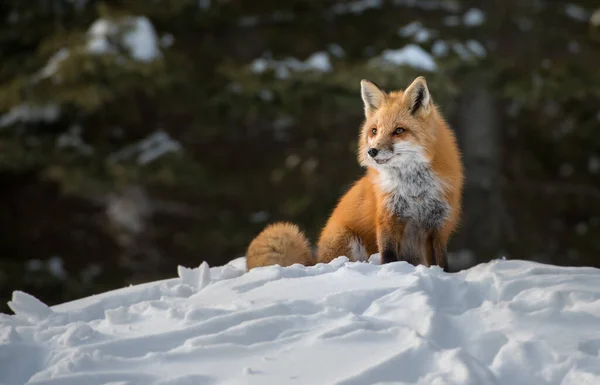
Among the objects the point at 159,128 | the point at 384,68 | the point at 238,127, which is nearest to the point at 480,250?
the point at 384,68

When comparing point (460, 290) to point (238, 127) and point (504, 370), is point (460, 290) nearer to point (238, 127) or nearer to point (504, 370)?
point (504, 370)

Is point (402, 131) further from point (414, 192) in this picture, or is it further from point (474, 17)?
point (474, 17)

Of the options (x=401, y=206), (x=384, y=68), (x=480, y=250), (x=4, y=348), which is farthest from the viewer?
(x=480, y=250)

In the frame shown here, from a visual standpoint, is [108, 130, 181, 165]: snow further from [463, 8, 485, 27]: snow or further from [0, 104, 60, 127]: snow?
[463, 8, 485, 27]: snow

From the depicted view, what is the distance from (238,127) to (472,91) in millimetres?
4093

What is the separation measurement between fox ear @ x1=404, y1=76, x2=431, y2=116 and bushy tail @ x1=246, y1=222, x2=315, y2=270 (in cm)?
123

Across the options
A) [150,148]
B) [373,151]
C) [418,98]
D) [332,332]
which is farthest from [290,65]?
[332,332]

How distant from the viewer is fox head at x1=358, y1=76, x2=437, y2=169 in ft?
15.9

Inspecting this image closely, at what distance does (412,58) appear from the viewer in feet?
31.9

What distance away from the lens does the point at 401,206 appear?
498 cm

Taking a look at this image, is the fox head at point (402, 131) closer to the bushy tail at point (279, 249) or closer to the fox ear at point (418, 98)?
the fox ear at point (418, 98)

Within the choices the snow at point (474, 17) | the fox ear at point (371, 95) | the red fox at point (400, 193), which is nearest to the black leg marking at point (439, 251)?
the red fox at point (400, 193)

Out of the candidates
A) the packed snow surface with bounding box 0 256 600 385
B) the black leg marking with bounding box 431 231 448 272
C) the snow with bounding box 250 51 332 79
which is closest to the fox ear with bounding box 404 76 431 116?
the black leg marking with bounding box 431 231 448 272

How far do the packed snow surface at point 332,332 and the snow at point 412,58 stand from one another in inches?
209
